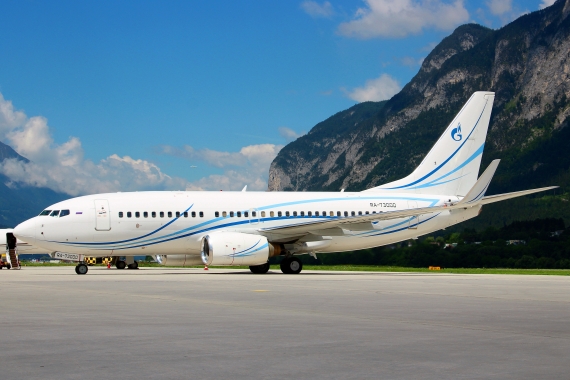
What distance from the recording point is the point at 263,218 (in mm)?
37156

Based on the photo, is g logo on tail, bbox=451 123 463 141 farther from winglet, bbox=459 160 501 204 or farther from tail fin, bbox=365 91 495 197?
winglet, bbox=459 160 501 204

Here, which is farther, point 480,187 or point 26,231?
point 480,187

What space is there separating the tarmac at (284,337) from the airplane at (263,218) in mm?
15925

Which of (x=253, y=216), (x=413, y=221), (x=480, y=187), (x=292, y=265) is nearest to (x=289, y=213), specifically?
(x=253, y=216)

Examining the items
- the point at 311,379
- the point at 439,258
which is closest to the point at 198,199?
the point at 439,258

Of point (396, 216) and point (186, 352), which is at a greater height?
point (396, 216)

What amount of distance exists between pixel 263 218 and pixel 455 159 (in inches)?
459

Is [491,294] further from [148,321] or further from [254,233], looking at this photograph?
[254,233]

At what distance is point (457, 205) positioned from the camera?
3659cm

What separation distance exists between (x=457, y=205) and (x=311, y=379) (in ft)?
98.3

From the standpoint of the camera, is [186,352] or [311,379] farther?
[186,352]

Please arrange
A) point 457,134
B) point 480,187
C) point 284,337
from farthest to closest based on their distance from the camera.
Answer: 1. point 457,134
2. point 480,187
3. point 284,337

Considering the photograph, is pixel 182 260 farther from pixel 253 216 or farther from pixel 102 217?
pixel 102 217

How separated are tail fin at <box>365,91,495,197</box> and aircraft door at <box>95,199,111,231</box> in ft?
48.0
